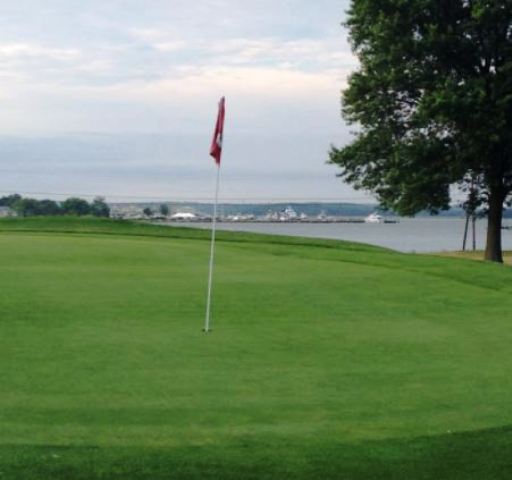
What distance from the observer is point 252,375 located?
7.93 metres

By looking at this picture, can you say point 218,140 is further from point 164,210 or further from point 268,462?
point 164,210

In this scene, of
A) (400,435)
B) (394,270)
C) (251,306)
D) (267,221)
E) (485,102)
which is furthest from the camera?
(267,221)

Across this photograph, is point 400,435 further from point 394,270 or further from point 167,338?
point 394,270

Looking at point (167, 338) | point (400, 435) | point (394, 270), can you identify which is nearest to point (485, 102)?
point (394, 270)

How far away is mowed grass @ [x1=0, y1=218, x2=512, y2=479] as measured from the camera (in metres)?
5.66

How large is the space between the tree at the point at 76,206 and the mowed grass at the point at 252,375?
93.4ft

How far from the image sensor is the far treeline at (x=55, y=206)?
137 feet

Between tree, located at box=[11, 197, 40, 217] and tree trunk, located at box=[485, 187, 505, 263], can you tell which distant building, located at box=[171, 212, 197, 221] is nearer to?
tree, located at box=[11, 197, 40, 217]

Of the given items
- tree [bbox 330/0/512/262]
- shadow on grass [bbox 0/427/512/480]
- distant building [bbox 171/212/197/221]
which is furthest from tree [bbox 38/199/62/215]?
shadow on grass [bbox 0/427/512/480]

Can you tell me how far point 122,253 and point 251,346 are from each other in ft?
30.2

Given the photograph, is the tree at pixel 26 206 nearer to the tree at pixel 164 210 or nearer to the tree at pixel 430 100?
the tree at pixel 164 210

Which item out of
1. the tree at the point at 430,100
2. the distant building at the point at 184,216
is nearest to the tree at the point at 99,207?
the distant building at the point at 184,216

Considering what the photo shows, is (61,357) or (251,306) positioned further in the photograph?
(251,306)

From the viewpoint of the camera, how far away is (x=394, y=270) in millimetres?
16766
